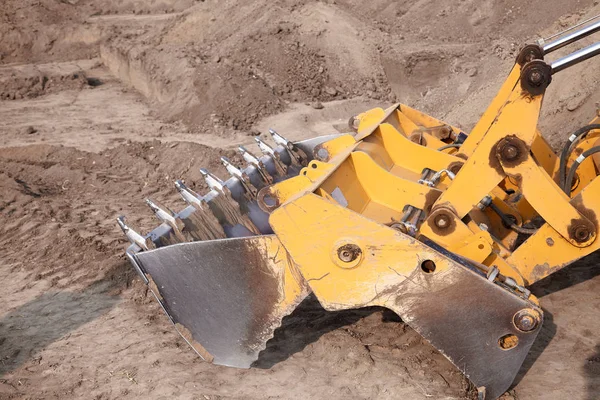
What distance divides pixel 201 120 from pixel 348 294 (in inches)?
275

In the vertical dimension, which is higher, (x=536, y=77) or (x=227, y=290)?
(x=536, y=77)

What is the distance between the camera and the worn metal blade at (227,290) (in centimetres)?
396

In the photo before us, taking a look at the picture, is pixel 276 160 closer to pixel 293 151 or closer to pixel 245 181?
pixel 293 151

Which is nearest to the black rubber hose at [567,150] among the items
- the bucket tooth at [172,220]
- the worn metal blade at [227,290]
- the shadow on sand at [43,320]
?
the worn metal blade at [227,290]

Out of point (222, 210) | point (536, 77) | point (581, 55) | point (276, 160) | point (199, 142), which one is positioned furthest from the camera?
point (199, 142)

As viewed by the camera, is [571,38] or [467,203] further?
[571,38]

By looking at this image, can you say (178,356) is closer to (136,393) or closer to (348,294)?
(136,393)

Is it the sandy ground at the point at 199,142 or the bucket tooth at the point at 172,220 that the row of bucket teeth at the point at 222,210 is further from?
the sandy ground at the point at 199,142

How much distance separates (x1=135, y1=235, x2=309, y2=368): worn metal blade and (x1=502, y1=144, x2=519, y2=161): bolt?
4.38 feet

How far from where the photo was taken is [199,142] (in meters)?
9.60

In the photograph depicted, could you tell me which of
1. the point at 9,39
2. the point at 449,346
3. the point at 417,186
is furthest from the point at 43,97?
the point at 449,346

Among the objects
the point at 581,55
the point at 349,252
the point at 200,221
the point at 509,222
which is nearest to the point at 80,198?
the point at 200,221

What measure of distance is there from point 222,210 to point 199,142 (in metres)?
4.66

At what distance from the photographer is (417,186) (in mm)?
4426
